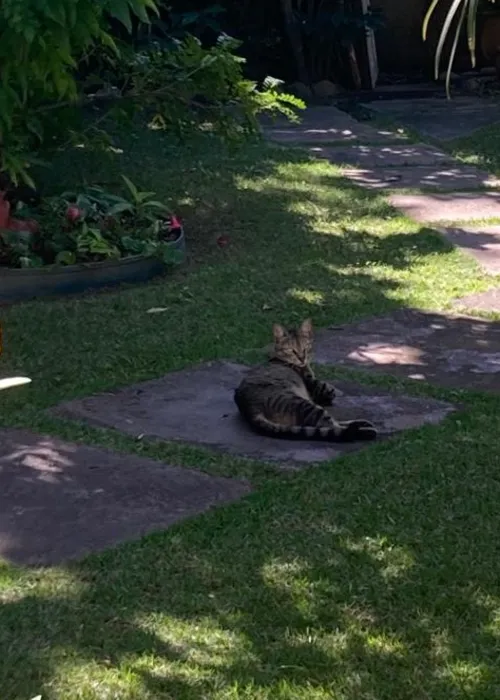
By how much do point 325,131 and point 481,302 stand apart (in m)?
5.80

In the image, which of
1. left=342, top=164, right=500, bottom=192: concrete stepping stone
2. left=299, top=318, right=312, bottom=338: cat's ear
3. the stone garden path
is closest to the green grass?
left=342, top=164, right=500, bottom=192: concrete stepping stone

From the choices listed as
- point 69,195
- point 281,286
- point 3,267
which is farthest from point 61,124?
point 281,286

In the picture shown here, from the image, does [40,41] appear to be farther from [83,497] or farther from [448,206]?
[448,206]

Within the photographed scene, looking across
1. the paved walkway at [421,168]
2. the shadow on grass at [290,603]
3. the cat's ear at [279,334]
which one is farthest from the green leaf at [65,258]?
the shadow on grass at [290,603]

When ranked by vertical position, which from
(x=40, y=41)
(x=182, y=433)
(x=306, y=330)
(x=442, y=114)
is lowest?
(x=442, y=114)

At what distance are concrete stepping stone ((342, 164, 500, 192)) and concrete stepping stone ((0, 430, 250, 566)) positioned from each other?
5389 mm

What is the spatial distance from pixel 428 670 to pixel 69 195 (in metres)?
5.14

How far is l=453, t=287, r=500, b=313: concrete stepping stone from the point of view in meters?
6.64

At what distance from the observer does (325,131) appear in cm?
1225

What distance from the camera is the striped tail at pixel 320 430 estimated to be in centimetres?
477

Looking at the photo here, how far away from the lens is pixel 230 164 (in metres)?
10.2

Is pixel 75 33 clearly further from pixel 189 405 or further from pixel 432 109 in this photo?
pixel 432 109

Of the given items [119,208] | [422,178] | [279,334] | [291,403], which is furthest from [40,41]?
[422,178]

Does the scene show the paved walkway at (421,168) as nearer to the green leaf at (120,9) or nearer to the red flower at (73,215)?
the red flower at (73,215)
